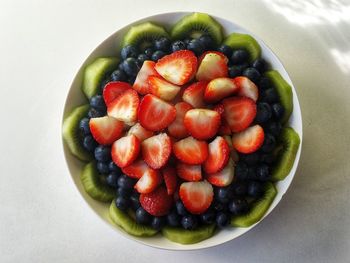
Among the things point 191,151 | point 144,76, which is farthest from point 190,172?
point 144,76

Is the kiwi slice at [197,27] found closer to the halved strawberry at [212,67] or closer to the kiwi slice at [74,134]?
the halved strawberry at [212,67]

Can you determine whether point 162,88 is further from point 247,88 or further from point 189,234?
point 189,234

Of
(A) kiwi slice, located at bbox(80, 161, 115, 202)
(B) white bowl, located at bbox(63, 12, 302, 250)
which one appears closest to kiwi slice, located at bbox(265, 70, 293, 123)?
(B) white bowl, located at bbox(63, 12, 302, 250)

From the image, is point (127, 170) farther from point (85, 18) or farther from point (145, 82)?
point (85, 18)

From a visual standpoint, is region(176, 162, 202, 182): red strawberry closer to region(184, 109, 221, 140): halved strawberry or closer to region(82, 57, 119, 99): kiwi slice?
region(184, 109, 221, 140): halved strawberry

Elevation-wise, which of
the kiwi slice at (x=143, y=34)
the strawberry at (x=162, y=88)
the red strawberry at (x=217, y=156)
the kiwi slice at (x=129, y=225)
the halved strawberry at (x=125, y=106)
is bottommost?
the kiwi slice at (x=129, y=225)

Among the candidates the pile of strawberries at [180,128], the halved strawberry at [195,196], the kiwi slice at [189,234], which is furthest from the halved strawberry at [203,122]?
the kiwi slice at [189,234]

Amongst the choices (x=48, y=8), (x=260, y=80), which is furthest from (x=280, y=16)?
(x=48, y=8)
